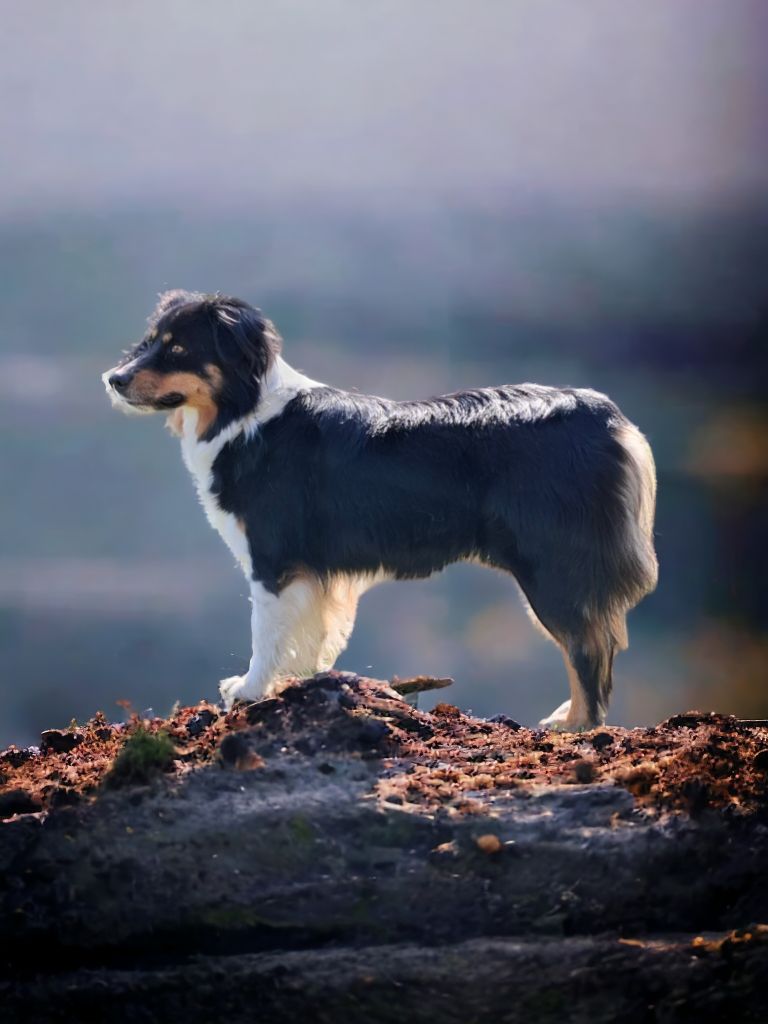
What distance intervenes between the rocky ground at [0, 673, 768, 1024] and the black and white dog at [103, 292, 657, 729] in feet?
3.80

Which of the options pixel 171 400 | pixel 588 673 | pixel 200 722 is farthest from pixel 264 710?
pixel 171 400

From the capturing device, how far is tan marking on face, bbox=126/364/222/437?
516 centimetres

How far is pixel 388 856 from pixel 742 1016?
3.46 feet

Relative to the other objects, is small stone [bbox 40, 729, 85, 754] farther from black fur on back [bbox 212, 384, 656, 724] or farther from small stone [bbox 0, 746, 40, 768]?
black fur on back [bbox 212, 384, 656, 724]

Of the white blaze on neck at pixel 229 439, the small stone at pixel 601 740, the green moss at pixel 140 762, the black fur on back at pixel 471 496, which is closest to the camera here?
the green moss at pixel 140 762

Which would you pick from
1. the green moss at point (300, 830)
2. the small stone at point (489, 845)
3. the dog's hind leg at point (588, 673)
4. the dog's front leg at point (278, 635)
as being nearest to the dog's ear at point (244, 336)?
the dog's front leg at point (278, 635)

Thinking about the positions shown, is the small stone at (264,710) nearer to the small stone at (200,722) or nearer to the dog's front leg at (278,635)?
the small stone at (200,722)

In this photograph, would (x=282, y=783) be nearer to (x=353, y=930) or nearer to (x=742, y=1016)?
(x=353, y=930)

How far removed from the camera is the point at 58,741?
488 centimetres

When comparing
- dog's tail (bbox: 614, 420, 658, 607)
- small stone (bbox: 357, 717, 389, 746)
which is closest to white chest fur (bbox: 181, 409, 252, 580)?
→ small stone (bbox: 357, 717, 389, 746)

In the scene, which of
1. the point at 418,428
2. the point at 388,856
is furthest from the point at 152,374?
the point at 388,856

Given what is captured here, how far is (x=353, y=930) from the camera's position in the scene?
3.47 metres

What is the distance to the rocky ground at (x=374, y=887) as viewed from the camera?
3314 millimetres

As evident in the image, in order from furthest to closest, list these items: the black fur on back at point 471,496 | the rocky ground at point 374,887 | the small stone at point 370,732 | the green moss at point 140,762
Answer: the black fur on back at point 471,496 < the small stone at point 370,732 < the green moss at point 140,762 < the rocky ground at point 374,887
